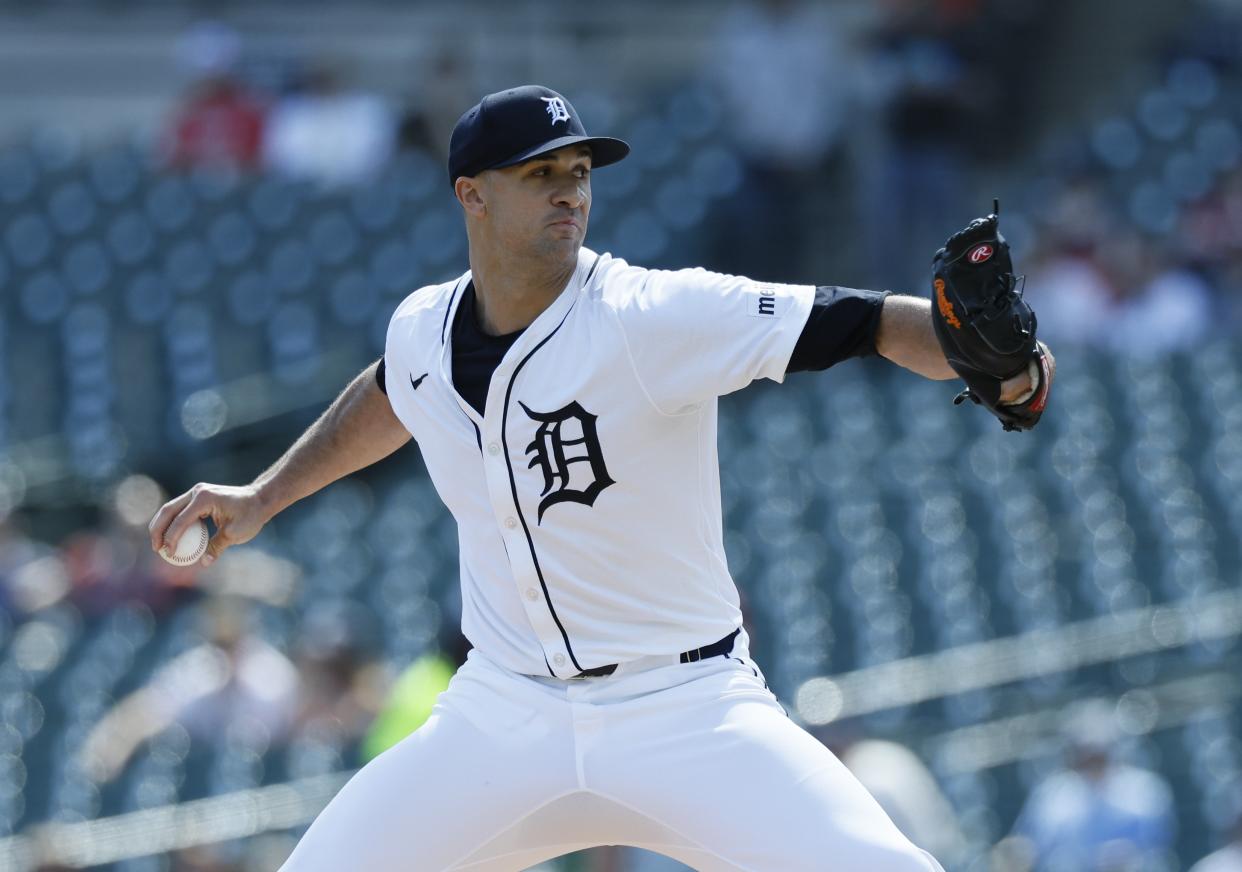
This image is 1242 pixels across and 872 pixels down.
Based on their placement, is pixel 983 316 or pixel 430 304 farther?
pixel 430 304

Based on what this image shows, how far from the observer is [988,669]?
747cm

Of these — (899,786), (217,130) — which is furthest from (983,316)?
(217,130)

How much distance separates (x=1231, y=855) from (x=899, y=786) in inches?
44.9

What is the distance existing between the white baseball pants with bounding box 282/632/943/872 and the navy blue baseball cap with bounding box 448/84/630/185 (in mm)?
861

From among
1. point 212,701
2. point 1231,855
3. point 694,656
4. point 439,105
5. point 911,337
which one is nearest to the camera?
point 911,337

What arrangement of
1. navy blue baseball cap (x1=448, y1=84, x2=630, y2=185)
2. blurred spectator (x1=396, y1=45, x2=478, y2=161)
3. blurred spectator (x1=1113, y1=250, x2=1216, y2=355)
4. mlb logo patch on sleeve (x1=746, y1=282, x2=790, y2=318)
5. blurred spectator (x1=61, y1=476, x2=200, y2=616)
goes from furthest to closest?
blurred spectator (x1=396, y1=45, x2=478, y2=161) < blurred spectator (x1=1113, y1=250, x2=1216, y2=355) < blurred spectator (x1=61, y1=476, x2=200, y2=616) < navy blue baseball cap (x1=448, y1=84, x2=630, y2=185) < mlb logo patch on sleeve (x1=746, y1=282, x2=790, y2=318)

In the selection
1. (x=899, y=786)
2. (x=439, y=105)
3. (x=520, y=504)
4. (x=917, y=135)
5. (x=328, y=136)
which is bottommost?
(x=899, y=786)

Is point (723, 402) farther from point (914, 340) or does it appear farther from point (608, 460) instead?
point (914, 340)

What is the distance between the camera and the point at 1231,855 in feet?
20.2

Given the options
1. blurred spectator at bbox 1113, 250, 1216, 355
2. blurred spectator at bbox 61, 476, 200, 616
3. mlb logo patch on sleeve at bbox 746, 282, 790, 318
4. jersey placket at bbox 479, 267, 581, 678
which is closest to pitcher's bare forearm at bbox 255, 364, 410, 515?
jersey placket at bbox 479, 267, 581, 678

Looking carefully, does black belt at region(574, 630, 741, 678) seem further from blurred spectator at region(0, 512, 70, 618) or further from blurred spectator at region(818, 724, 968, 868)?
blurred spectator at region(0, 512, 70, 618)

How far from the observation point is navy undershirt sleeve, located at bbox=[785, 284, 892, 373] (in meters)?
3.23

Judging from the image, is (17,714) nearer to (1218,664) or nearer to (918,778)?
(918,778)

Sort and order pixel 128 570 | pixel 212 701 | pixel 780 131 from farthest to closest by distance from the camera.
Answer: pixel 780 131
pixel 128 570
pixel 212 701
